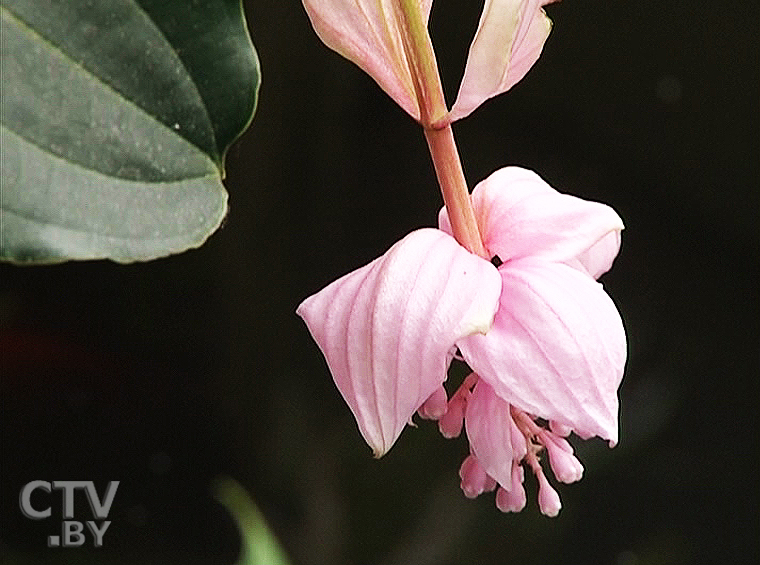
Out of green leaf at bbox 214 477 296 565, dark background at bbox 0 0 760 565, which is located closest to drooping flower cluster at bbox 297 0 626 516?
green leaf at bbox 214 477 296 565

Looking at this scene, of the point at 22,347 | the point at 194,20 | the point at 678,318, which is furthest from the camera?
the point at 678,318

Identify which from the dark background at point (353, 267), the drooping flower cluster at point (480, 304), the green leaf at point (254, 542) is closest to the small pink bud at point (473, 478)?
the drooping flower cluster at point (480, 304)

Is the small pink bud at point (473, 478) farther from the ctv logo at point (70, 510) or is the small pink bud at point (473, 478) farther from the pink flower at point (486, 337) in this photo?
the ctv logo at point (70, 510)

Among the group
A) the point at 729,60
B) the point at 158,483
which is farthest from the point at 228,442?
the point at 729,60

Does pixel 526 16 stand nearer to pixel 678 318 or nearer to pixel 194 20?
pixel 194 20

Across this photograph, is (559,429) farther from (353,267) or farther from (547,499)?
(353,267)

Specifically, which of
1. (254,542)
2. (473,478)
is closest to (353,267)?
(254,542)
